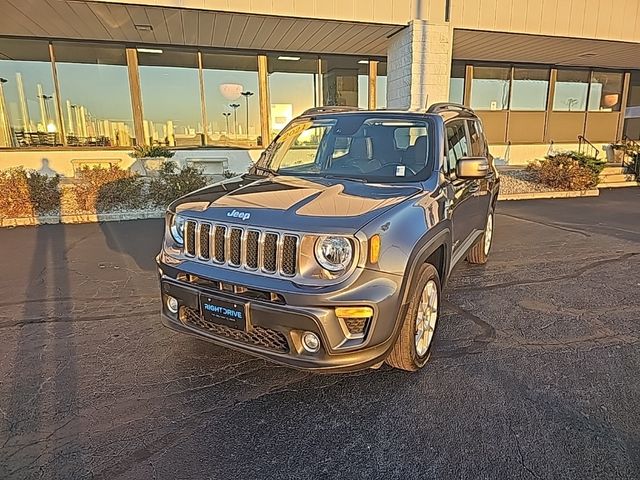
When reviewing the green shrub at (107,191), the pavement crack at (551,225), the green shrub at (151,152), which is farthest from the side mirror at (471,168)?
the green shrub at (151,152)

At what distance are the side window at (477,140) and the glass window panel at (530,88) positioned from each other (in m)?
11.8

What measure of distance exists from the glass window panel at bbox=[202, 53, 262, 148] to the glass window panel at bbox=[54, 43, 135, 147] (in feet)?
7.24

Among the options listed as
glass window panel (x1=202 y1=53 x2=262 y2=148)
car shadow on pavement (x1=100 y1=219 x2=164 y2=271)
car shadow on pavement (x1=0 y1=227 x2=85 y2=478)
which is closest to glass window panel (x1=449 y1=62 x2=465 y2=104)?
glass window panel (x1=202 y1=53 x2=262 y2=148)

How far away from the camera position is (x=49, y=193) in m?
8.67

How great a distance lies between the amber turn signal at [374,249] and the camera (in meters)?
2.61

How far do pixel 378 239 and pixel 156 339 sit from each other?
2230mm

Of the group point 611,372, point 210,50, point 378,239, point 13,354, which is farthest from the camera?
point 210,50

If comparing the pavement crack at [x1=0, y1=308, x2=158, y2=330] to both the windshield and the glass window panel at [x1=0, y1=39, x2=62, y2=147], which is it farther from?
the glass window panel at [x1=0, y1=39, x2=62, y2=147]

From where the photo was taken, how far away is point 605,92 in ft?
55.6

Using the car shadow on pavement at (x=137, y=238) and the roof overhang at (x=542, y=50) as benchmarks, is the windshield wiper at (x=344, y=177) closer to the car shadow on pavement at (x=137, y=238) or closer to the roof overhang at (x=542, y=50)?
the car shadow on pavement at (x=137, y=238)

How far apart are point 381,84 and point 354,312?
12.8 m

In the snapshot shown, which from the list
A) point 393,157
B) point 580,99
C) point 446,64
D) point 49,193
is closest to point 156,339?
point 393,157

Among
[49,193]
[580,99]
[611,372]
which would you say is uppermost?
[580,99]

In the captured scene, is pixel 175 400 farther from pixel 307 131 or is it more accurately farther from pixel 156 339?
pixel 307 131
